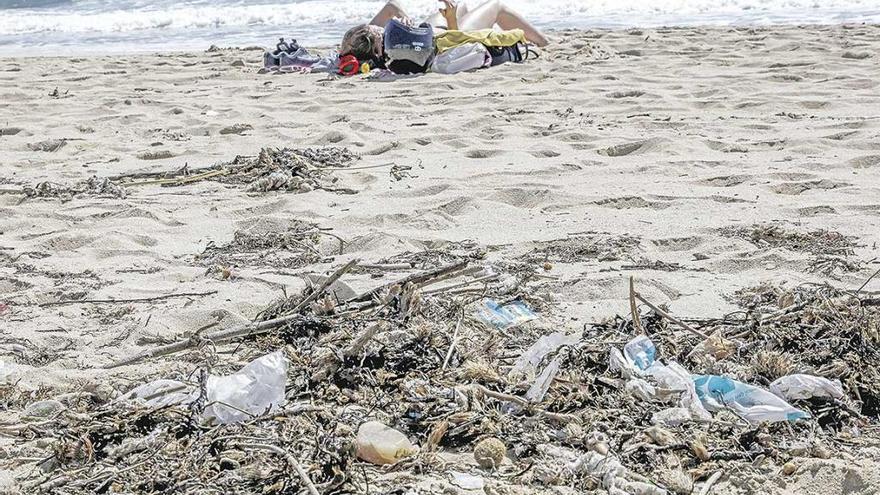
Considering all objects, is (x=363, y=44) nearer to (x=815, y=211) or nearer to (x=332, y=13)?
(x=815, y=211)

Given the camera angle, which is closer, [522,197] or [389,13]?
[522,197]

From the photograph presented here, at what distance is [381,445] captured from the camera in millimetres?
2117

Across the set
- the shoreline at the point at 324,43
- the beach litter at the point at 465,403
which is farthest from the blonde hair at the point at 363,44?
the beach litter at the point at 465,403

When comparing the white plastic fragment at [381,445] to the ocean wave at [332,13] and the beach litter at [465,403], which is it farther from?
the ocean wave at [332,13]

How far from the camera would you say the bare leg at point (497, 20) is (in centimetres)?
815

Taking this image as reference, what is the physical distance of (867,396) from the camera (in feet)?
7.58

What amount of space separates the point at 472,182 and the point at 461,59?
3191 millimetres

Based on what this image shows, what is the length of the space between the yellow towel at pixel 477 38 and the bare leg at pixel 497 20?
30 cm

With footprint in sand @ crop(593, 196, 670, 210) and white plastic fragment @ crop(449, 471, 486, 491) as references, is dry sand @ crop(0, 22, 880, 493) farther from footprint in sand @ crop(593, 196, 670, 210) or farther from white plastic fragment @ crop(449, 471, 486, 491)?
white plastic fragment @ crop(449, 471, 486, 491)

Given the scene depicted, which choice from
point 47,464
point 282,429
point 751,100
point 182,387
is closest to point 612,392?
point 282,429

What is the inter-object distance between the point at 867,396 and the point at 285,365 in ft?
4.58

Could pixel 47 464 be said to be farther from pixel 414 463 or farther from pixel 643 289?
pixel 643 289

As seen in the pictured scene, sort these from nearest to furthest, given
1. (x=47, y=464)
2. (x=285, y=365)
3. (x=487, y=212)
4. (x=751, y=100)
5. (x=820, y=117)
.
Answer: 1. (x=47, y=464)
2. (x=285, y=365)
3. (x=487, y=212)
4. (x=820, y=117)
5. (x=751, y=100)

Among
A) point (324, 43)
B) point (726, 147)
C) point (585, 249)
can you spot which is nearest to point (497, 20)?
point (324, 43)
